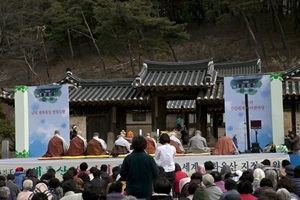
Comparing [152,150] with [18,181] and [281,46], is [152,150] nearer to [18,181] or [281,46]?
[18,181]

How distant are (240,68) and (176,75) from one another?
27.2 feet

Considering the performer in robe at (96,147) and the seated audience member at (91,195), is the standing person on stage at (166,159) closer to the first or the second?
the seated audience member at (91,195)

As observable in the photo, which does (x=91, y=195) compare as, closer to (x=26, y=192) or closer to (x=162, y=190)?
(x=162, y=190)

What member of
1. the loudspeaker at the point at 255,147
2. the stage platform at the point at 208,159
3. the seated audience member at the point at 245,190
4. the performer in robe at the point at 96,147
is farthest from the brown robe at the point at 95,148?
the seated audience member at the point at 245,190

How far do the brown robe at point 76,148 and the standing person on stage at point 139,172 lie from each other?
853 centimetres

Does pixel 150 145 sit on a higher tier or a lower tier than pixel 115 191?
higher

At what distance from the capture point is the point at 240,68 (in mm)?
27906

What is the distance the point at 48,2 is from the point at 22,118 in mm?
23372

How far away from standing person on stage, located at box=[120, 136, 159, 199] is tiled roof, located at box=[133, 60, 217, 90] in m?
12.2

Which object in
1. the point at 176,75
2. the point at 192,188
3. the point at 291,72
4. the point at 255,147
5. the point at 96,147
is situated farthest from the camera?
the point at 176,75

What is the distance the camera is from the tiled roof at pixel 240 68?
26.9 meters

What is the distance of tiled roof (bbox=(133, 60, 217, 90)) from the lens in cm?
1895

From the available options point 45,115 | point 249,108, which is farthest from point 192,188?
point 45,115

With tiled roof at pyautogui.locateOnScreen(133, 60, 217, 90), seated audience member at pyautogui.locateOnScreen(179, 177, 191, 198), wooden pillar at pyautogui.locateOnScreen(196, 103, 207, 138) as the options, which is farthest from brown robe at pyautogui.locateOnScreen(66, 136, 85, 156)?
seated audience member at pyautogui.locateOnScreen(179, 177, 191, 198)
